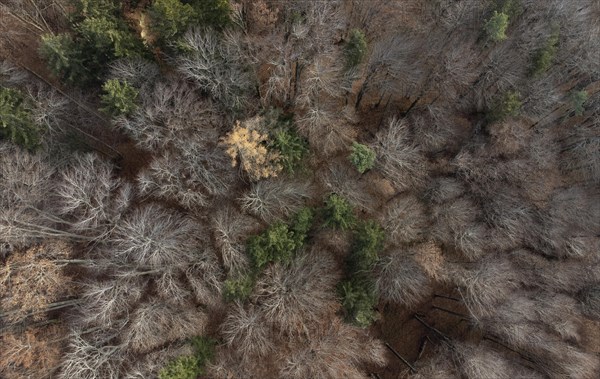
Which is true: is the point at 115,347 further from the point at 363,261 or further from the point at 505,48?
the point at 505,48

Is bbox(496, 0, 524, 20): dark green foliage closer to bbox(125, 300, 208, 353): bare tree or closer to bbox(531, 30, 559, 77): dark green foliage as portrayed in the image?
bbox(531, 30, 559, 77): dark green foliage

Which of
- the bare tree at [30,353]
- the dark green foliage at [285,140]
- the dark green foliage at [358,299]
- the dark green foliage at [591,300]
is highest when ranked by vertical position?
the dark green foliage at [591,300]

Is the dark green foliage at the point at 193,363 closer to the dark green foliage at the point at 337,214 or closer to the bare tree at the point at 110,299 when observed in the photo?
the bare tree at the point at 110,299

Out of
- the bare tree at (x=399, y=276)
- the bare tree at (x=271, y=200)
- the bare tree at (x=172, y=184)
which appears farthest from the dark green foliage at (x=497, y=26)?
the bare tree at (x=172, y=184)

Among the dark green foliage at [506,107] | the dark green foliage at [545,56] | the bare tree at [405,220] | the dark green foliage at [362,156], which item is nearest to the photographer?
the dark green foliage at [362,156]

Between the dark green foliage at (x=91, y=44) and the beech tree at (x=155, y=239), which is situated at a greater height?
the dark green foliage at (x=91, y=44)

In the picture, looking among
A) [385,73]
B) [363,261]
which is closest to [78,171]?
[363,261]

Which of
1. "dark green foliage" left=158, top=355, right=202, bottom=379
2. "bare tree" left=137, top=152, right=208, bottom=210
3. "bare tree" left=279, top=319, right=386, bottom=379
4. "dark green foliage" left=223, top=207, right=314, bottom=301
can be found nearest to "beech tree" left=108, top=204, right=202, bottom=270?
"bare tree" left=137, top=152, right=208, bottom=210
